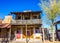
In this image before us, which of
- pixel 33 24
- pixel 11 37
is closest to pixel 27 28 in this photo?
pixel 33 24

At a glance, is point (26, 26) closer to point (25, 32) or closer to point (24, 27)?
point (24, 27)

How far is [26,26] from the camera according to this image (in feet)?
98.0

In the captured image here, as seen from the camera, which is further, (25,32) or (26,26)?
(25,32)

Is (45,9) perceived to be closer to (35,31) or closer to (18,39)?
(35,31)

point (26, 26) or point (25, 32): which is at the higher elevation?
point (26, 26)

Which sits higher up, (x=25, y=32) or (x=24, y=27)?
(x=24, y=27)

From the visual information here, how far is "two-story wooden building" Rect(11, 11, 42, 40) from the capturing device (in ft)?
101

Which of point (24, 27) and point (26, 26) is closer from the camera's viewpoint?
point (26, 26)

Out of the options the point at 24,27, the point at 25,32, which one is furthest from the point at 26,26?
the point at 25,32

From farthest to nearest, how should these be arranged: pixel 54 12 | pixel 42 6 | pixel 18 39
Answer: pixel 18 39
pixel 42 6
pixel 54 12

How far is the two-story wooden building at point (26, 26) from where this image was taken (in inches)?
1209

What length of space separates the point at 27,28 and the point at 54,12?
8380 millimetres

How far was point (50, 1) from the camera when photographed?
27875 millimetres

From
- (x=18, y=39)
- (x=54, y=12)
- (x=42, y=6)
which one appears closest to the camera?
(x=54, y=12)
